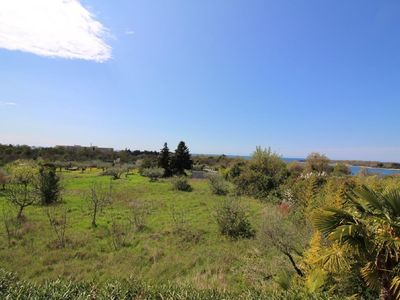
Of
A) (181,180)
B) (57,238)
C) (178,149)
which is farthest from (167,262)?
(178,149)

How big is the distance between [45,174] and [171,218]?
8848 millimetres

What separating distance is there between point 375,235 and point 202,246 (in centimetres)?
679

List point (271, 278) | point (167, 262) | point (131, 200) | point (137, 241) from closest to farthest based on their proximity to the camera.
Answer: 1. point (271, 278)
2. point (167, 262)
3. point (137, 241)
4. point (131, 200)

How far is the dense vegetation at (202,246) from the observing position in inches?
165

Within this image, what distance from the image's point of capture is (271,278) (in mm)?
7086

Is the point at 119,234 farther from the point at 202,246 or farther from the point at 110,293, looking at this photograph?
the point at 110,293

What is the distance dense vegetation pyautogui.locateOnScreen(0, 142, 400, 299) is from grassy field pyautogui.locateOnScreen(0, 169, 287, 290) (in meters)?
0.04

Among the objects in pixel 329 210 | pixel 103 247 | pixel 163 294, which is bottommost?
pixel 103 247

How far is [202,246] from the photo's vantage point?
A: 1019 cm

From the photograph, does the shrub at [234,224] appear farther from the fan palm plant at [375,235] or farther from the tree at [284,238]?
the fan palm plant at [375,235]

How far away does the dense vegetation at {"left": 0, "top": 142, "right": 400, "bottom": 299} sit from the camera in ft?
13.8

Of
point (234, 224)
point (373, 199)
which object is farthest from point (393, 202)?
point (234, 224)

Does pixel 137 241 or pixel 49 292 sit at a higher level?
pixel 49 292

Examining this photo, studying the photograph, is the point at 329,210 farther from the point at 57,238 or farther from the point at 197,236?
the point at 57,238
